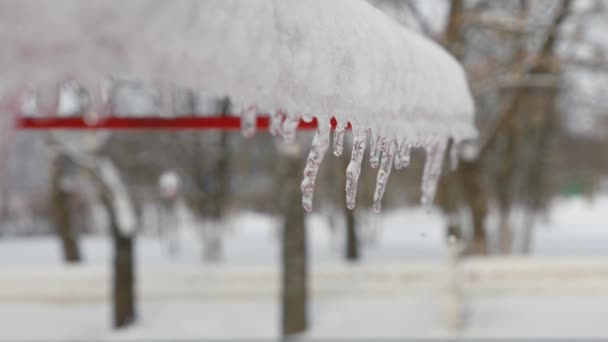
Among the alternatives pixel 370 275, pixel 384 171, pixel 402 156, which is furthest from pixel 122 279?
pixel 384 171

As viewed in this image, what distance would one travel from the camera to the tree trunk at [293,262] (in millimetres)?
6863

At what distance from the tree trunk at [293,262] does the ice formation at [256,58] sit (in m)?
5.10

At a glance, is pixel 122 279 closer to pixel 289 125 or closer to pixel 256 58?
pixel 289 125

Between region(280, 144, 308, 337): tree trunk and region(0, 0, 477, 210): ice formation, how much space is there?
16.7ft

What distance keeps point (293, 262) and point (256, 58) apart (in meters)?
6.02

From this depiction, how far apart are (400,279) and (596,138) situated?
2000cm

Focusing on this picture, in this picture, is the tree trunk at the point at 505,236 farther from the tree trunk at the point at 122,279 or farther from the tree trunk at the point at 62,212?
the tree trunk at the point at 62,212

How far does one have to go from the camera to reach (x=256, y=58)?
3.41ft

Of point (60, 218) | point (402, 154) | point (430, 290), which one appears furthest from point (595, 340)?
point (60, 218)

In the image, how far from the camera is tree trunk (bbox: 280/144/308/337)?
6863 millimetres

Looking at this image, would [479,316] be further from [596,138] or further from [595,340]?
[596,138]

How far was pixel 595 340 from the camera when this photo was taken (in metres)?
6.62

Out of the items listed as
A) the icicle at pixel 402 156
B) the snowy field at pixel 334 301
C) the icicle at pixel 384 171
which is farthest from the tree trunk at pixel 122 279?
the icicle at pixel 384 171

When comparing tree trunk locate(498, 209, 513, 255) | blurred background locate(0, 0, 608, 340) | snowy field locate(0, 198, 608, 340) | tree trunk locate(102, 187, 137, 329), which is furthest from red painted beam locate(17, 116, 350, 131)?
tree trunk locate(498, 209, 513, 255)
